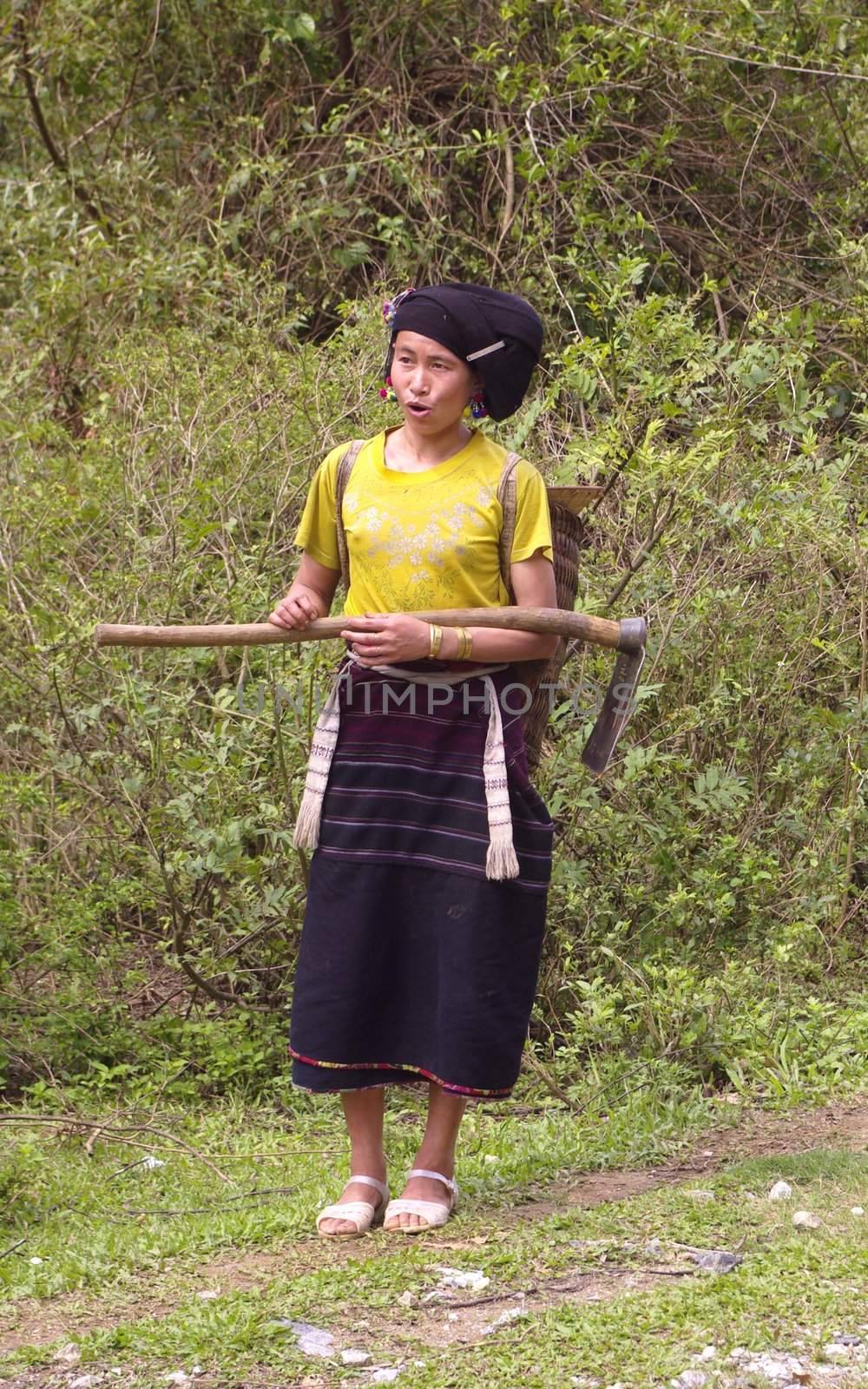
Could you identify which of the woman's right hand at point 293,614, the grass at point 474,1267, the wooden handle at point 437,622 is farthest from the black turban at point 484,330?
the grass at point 474,1267

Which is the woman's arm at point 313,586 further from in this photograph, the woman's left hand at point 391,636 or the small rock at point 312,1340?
the small rock at point 312,1340

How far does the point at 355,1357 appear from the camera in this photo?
108 inches

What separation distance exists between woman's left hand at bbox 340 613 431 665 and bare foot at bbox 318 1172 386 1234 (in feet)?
3.84

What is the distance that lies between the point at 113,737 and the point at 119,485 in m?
1.21

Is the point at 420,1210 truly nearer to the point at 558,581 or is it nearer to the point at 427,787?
the point at 427,787

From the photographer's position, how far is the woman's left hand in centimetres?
315

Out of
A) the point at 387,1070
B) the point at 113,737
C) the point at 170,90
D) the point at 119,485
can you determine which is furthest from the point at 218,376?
the point at 387,1070

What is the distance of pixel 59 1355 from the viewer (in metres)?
2.83

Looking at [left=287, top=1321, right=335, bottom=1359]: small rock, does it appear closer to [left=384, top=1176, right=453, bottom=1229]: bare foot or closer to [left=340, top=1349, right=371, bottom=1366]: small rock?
[left=340, top=1349, right=371, bottom=1366]: small rock

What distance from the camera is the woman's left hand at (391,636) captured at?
3150 millimetres

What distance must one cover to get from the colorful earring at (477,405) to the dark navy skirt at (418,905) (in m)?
0.55

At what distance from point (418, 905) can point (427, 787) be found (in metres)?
0.26

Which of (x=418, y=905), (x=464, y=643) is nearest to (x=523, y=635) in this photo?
(x=464, y=643)

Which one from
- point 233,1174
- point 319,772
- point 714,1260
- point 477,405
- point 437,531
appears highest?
point 477,405
